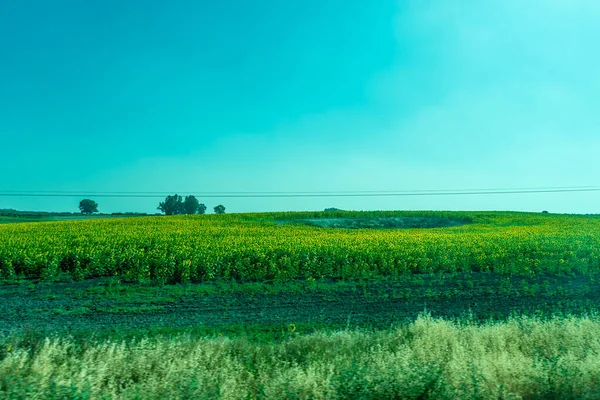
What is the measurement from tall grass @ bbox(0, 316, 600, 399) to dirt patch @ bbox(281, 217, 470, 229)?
3933cm

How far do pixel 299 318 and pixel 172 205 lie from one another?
77.7m

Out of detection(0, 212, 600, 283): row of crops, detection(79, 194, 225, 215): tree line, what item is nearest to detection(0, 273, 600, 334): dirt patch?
detection(0, 212, 600, 283): row of crops

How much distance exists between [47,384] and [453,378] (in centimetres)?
489

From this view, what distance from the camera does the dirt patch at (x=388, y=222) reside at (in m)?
49.3

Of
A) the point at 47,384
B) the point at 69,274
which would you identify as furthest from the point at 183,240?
the point at 47,384

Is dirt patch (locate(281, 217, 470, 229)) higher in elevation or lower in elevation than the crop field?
higher

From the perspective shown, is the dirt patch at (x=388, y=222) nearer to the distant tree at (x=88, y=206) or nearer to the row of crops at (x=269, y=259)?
the row of crops at (x=269, y=259)

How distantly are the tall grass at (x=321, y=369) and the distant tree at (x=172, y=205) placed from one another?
80.6m

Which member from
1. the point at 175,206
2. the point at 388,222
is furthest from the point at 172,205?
the point at 388,222

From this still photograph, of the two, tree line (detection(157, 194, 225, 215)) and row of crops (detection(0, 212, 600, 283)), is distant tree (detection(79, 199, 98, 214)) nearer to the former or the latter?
tree line (detection(157, 194, 225, 215))

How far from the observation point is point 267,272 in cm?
1884

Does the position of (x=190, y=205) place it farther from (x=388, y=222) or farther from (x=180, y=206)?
(x=388, y=222)

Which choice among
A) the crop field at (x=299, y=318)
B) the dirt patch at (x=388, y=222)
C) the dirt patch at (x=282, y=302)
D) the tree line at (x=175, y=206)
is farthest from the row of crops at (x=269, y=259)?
the tree line at (x=175, y=206)

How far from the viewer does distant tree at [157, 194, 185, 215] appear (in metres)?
86.5
